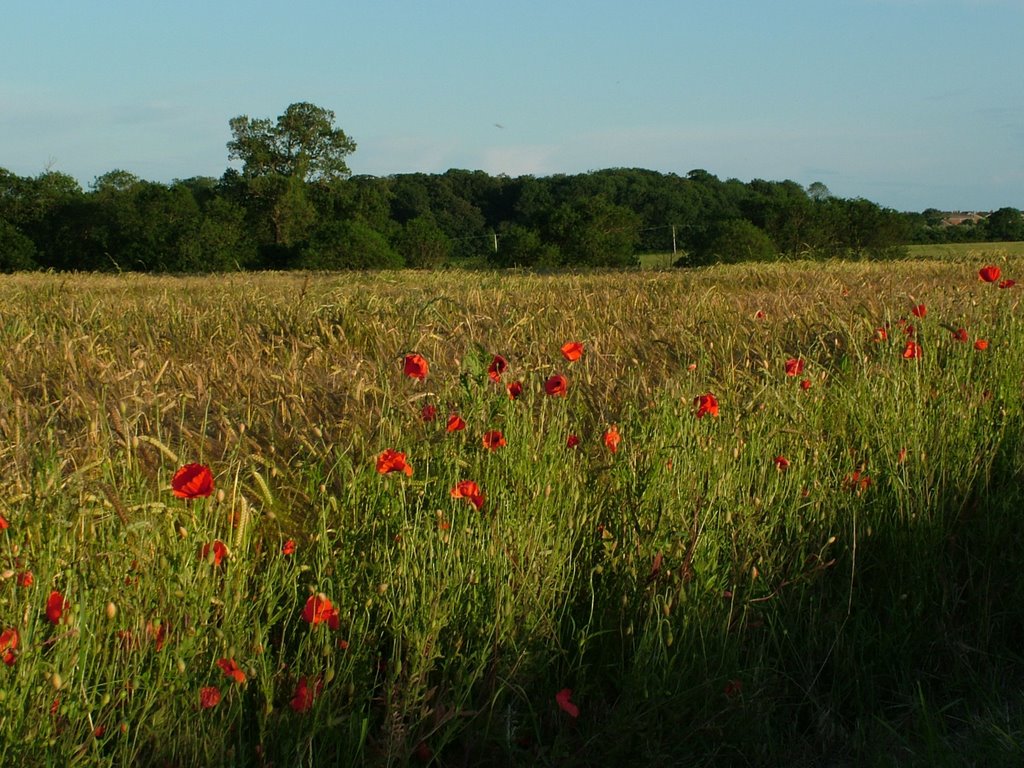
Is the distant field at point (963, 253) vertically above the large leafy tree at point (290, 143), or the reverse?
the large leafy tree at point (290, 143)

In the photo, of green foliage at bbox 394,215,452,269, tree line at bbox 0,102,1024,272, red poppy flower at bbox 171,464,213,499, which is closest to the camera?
red poppy flower at bbox 171,464,213,499

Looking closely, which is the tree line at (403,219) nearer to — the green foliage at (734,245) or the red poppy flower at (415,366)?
the green foliage at (734,245)

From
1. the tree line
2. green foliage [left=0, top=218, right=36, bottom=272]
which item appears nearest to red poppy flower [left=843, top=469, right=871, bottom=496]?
the tree line

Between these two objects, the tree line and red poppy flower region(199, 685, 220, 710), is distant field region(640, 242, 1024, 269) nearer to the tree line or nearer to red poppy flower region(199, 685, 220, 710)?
the tree line

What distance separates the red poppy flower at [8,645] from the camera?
57.9 inches

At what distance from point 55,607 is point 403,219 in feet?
157

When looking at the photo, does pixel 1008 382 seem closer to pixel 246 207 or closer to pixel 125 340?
pixel 125 340

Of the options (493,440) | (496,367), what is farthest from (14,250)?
(493,440)

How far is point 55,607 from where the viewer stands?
1556 millimetres

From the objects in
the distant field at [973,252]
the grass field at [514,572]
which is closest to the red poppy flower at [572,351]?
the grass field at [514,572]

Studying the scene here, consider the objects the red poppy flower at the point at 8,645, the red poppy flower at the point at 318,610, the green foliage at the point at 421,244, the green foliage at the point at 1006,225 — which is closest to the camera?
the red poppy flower at the point at 8,645

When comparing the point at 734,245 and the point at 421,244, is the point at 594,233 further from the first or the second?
the point at 734,245

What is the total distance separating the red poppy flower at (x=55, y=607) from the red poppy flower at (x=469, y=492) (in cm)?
76

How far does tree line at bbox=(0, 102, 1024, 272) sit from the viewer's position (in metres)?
30.8
